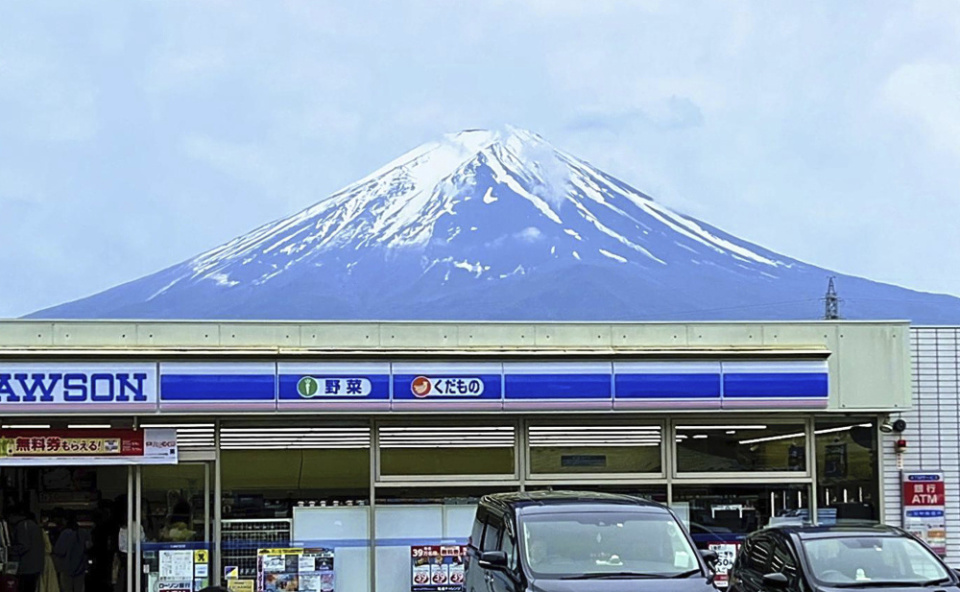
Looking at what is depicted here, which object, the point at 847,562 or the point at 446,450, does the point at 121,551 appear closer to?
the point at 446,450

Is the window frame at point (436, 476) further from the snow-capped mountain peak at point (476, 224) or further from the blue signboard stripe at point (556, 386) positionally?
the snow-capped mountain peak at point (476, 224)

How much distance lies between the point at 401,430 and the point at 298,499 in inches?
61.1

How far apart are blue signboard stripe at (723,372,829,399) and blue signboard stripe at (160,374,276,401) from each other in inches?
225

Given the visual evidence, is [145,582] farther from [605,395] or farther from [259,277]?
[259,277]

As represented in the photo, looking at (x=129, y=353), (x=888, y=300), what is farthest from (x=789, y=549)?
(x=888, y=300)

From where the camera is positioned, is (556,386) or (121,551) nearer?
(556,386)

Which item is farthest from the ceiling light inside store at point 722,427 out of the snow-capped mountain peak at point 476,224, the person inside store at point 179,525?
the snow-capped mountain peak at point 476,224

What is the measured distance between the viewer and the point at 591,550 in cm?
1137

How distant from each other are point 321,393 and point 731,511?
5516mm

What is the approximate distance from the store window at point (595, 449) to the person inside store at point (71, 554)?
5979mm

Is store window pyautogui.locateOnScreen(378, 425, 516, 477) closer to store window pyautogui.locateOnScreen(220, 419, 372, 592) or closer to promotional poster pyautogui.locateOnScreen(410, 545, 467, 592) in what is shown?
store window pyautogui.locateOnScreen(220, 419, 372, 592)

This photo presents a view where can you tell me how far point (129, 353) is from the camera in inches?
623

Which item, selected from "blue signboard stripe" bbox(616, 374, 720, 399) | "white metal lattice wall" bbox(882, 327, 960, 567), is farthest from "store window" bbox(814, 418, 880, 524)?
"blue signboard stripe" bbox(616, 374, 720, 399)

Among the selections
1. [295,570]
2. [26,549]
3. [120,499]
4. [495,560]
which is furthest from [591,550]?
[26,549]
